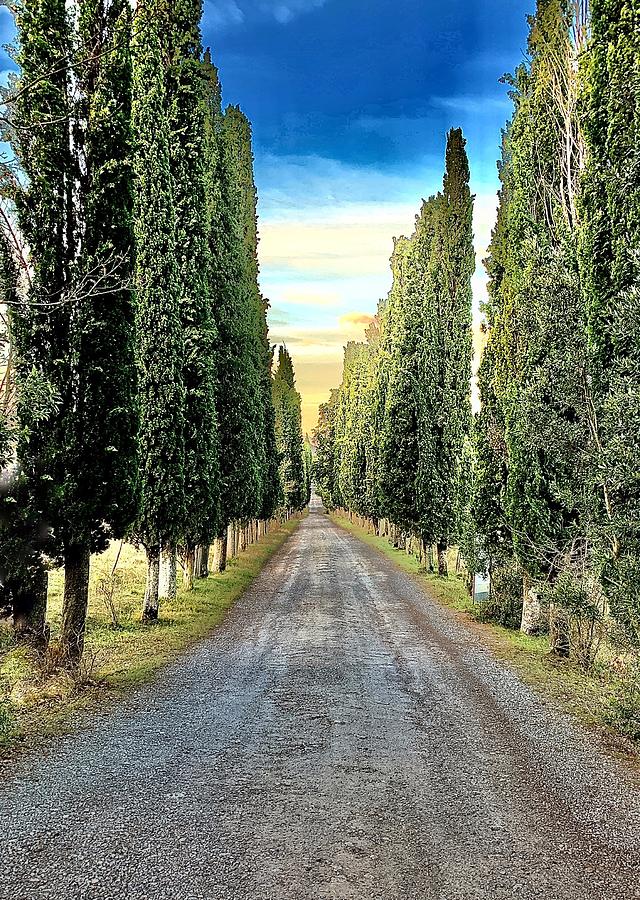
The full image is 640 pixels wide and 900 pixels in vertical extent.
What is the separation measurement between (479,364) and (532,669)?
21.7 feet

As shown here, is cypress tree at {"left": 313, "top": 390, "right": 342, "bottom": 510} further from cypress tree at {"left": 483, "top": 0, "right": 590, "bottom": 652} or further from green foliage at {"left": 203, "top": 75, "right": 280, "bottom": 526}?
cypress tree at {"left": 483, "top": 0, "right": 590, "bottom": 652}

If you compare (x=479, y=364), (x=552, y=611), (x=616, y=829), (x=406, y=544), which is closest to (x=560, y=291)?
(x=479, y=364)

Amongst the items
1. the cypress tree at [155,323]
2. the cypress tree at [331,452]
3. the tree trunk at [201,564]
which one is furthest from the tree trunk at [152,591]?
the cypress tree at [331,452]

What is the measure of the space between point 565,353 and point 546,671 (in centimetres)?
455

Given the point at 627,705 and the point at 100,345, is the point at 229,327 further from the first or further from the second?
the point at 627,705

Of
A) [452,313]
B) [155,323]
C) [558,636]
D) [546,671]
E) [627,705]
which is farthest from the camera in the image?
[452,313]

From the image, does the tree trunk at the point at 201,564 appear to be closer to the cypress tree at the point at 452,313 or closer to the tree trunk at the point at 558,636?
the cypress tree at the point at 452,313

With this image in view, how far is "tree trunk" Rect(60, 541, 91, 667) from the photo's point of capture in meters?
9.11

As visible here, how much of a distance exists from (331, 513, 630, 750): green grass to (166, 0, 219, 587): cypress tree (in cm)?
616

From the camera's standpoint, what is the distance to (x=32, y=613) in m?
9.45

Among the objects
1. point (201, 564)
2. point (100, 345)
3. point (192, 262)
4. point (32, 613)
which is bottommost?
point (201, 564)

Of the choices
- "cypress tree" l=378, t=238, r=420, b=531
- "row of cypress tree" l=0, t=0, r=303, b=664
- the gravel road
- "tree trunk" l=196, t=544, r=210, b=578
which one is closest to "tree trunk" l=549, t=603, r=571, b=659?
the gravel road

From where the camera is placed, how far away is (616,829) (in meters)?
5.19

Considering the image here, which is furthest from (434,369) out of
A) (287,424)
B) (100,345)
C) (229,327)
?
(287,424)
